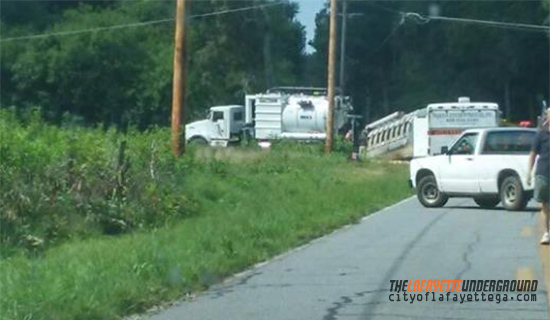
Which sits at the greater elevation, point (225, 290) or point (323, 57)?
point (323, 57)

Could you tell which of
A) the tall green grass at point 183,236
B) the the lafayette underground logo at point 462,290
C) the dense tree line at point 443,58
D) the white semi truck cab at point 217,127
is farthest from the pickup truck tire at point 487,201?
the white semi truck cab at point 217,127

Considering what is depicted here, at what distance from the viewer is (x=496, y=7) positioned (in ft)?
191

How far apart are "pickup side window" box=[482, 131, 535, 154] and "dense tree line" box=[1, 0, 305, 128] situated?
21.4 m

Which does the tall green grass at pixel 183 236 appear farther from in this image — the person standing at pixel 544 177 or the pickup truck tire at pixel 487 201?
the person standing at pixel 544 177

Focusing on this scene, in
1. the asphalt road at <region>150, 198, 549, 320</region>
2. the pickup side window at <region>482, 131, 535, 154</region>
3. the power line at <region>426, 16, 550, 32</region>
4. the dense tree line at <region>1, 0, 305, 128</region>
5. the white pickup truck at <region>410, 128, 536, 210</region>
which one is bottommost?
the asphalt road at <region>150, 198, 549, 320</region>

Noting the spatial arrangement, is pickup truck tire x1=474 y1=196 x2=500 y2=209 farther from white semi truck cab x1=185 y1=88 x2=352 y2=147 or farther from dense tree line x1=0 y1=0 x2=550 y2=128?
white semi truck cab x1=185 y1=88 x2=352 y2=147

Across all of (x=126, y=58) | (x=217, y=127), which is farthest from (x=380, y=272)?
(x=217, y=127)

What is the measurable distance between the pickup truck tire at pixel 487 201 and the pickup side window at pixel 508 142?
1.02 meters

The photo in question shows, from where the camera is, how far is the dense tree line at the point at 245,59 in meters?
52.2

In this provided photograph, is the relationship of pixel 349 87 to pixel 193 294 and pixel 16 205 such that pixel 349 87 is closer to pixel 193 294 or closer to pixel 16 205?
pixel 16 205

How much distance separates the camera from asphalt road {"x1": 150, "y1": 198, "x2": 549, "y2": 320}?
12.1 m

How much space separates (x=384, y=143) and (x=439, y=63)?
822cm

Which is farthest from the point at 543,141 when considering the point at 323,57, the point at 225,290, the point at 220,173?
the point at 323,57

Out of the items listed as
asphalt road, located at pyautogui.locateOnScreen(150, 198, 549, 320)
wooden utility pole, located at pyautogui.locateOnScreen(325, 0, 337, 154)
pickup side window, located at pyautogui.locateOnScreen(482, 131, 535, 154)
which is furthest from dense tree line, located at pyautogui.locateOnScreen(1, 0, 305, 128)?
asphalt road, located at pyautogui.locateOnScreen(150, 198, 549, 320)
